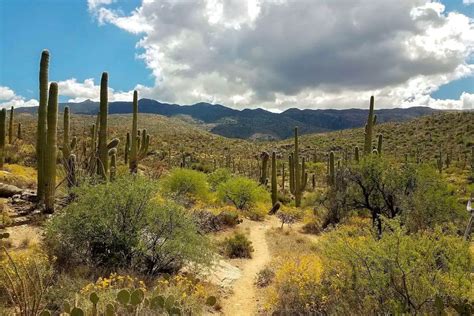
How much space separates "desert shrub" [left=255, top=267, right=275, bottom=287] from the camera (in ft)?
38.8

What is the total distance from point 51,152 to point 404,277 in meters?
12.4

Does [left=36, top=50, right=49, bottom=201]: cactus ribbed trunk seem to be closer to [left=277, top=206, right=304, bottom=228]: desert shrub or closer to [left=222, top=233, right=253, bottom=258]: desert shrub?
[left=222, top=233, right=253, bottom=258]: desert shrub

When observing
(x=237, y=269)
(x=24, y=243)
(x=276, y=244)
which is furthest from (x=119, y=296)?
(x=276, y=244)

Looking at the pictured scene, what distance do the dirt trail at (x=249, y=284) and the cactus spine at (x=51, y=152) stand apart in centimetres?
699

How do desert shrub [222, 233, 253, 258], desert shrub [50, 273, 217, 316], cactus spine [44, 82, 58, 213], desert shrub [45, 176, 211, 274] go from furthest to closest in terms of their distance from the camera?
desert shrub [222, 233, 253, 258], cactus spine [44, 82, 58, 213], desert shrub [45, 176, 211, 274], desert shrub [50, 273, 217, 316]

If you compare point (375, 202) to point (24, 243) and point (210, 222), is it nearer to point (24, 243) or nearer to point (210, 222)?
point (210, 222)

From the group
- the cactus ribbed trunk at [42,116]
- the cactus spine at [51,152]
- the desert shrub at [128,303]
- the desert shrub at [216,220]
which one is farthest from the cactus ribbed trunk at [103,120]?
the desert shrub at [128,303]

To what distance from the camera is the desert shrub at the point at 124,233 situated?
32.1ft

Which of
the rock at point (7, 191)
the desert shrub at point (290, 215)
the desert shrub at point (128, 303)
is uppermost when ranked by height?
the rock at point (7, 191)

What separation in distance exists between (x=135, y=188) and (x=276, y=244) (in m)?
8.74

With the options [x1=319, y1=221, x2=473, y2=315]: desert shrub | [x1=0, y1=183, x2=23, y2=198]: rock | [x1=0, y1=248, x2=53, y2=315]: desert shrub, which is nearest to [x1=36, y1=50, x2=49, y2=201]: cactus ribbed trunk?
[x1=0, y1=183, x2=23, y2=198]: rock

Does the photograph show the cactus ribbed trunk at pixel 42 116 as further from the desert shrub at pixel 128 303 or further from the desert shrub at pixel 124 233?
the desert shrub at pixel 128 303

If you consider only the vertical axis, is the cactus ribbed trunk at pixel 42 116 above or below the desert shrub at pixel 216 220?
above

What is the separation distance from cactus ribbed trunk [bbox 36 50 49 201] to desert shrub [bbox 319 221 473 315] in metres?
11.3
